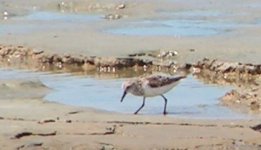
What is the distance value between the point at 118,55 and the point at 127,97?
2.93 metres

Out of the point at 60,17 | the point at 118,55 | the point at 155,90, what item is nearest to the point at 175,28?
the point at 118,55

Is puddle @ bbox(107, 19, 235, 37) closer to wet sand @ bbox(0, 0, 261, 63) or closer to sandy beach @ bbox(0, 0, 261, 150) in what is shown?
sandy beach @ bbox(0, 0, 261, 150)

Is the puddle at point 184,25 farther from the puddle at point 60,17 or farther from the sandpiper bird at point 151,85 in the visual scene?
the sandpiper bird at point 151,85

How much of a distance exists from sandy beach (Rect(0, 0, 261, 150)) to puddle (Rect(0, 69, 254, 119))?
0.22 metres

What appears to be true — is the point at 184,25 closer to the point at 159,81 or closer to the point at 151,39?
the point at 151,39

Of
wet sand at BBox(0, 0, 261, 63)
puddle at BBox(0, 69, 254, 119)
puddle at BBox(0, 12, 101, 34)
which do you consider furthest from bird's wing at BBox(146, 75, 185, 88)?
puddle at BBox(0, 12, 101, 34)

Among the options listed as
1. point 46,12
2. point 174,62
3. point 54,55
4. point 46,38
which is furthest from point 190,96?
point 46,12

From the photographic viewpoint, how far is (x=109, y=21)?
19.9m

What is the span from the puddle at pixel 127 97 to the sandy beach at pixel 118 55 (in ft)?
0.73

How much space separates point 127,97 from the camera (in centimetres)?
1183

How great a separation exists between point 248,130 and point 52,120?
1958mm

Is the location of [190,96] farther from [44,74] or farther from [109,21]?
[109,21]

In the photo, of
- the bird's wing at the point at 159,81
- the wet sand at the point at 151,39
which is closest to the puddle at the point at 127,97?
the bird's wing at the point at 159,81

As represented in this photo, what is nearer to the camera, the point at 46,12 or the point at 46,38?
the point at 46,38
